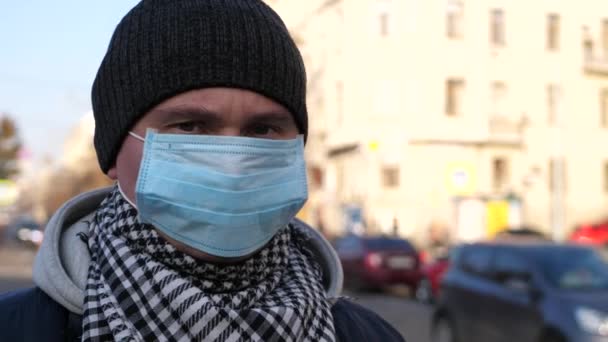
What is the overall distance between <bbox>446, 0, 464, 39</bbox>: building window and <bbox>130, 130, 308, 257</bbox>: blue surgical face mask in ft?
124

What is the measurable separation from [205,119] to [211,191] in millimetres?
172

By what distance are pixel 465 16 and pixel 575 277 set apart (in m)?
30.9

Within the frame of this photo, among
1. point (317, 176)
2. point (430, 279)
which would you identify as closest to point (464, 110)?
point (317, 176)

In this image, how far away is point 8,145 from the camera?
251 feet

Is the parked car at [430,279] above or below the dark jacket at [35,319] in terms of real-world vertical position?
below

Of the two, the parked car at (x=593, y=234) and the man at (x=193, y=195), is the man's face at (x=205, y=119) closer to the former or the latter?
the man at (x=193, y=195)

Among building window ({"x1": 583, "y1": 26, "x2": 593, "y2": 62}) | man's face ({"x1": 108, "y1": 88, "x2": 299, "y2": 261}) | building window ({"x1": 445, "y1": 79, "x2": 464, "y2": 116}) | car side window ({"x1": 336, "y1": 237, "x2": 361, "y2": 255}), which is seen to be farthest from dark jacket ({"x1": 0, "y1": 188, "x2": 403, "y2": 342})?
building window ({"x1": 583, "y1": 26, "x2": 593, "y2": 62})

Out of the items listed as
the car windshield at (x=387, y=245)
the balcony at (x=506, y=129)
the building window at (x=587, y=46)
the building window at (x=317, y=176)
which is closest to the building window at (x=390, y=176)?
the building window at (x=317, y=176)

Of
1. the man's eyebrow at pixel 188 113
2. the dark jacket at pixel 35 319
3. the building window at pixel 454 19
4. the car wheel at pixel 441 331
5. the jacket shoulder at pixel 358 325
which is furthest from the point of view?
the building window at pixel 454 19

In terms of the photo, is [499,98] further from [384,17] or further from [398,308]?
[398,308]

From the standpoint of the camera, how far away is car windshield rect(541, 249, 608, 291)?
33.0ft

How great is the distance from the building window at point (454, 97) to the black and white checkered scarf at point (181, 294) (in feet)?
129

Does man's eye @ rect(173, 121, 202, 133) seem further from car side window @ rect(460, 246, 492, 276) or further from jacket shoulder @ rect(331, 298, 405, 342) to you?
car side window @ rect(460, 246, 492, 276)

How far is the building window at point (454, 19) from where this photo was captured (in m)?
39.4
